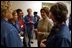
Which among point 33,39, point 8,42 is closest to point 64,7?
point 8,42

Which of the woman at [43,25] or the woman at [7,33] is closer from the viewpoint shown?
the woman at [7,33]

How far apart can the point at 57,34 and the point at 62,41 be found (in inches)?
2.3

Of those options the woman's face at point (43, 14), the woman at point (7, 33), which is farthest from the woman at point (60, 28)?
the woman's face at point (43, 14)

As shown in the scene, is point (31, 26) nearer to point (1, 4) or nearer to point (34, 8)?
point (34, 8)

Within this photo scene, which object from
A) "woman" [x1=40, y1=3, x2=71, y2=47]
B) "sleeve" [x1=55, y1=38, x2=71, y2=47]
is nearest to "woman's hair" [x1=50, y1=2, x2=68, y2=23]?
"woman" [x1=40, y1=3, x2=71, y2=47]

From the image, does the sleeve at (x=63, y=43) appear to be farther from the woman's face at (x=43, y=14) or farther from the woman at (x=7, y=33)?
the woman's face at (x=43, y=14)

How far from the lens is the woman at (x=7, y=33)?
0.94 meters

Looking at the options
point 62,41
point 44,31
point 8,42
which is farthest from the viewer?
point 44,31

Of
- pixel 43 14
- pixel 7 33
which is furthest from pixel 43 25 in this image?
pixel 7 33

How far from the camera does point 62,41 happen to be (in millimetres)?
807

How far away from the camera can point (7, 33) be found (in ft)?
3.07

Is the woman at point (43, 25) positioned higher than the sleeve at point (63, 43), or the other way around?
the woman at point (43, 25)

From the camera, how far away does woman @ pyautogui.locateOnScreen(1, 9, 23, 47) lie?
0.94 m

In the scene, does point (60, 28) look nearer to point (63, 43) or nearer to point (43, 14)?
point (63, 43)
